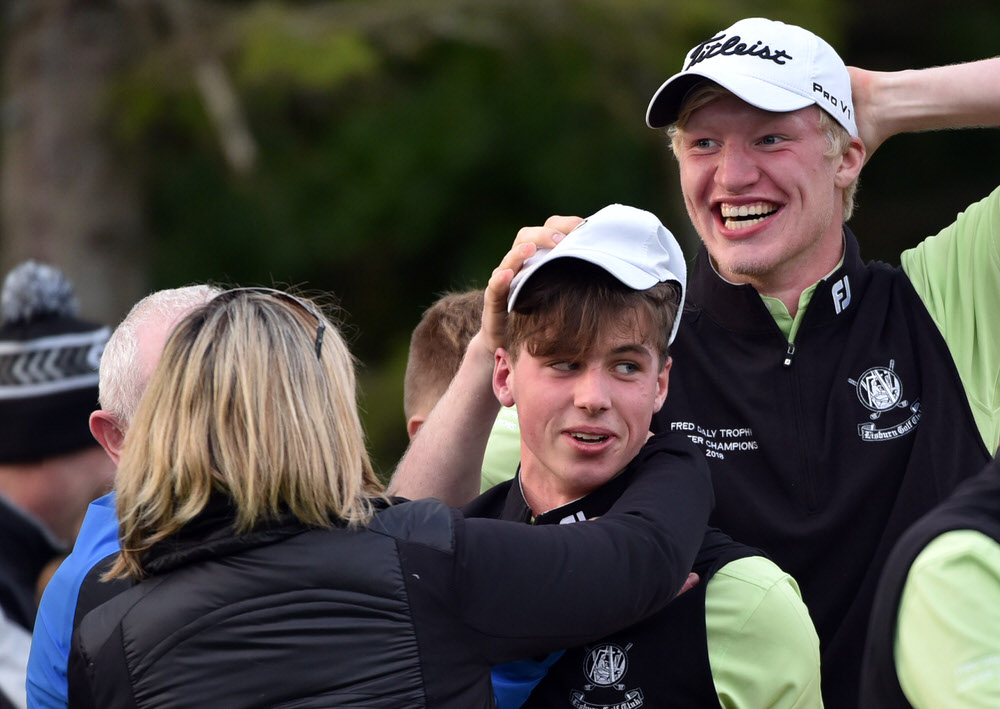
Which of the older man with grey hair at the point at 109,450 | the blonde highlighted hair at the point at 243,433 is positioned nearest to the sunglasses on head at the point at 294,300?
the blonde highlighted hair at the point at 243,433

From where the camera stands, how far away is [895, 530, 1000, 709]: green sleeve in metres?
1.77

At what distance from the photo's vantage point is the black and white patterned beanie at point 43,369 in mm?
3816

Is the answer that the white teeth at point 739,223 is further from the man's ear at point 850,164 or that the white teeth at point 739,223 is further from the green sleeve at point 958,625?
the green sleeve at point 958,625

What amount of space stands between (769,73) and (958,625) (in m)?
1.35

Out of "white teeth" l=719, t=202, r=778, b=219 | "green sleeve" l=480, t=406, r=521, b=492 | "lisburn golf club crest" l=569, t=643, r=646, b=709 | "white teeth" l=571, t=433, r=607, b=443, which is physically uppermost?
"white teeth" l=719, t=202, r=778, b=219

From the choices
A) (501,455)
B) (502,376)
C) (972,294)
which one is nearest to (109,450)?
(502,376)

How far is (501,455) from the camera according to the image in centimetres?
307

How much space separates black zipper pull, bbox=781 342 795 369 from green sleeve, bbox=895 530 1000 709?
971mm

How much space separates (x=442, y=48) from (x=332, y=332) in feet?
22.6

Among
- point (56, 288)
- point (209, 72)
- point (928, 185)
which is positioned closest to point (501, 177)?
point (209, 72)

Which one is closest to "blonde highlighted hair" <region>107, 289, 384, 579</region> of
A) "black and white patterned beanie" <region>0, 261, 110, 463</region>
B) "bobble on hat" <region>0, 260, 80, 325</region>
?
"black and white patterned beanie" <region>0, 261, 110, 463</region>

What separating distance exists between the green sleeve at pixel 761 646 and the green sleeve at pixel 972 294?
727mm

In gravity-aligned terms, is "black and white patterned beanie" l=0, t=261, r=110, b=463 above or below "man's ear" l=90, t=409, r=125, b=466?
below

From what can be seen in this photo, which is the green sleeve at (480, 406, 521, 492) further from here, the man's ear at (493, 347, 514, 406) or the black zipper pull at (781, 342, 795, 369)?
the black zipper pull at (781, 342, 795, 369)
